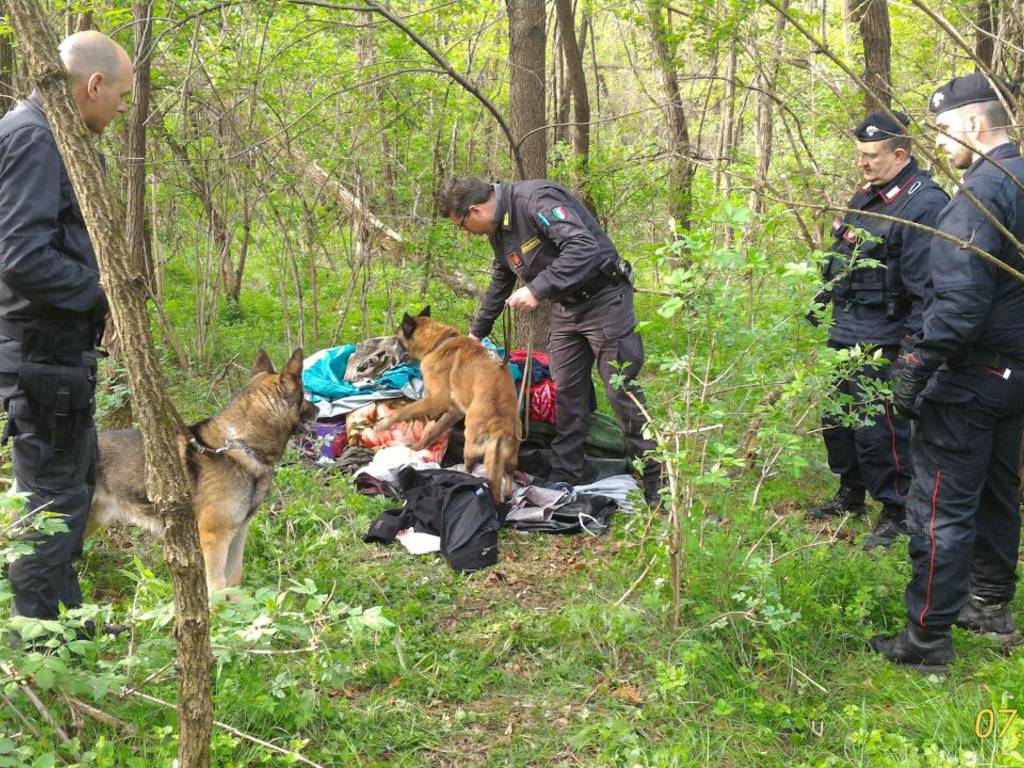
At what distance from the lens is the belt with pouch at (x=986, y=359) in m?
3.26

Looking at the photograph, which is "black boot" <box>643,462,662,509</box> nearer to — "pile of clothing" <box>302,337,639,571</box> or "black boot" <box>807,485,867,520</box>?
"pile of clothing" <box>302,337,639,571</box>

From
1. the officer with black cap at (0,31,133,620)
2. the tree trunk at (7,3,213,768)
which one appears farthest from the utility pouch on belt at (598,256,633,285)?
the tree trunk at (7,3,213,768)

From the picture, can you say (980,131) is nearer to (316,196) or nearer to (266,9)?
(266,9)

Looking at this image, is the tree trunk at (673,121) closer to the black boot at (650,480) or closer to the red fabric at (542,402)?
the red fabric at (542,402)

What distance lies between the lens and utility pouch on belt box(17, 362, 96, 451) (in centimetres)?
294

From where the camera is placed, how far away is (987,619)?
362cm

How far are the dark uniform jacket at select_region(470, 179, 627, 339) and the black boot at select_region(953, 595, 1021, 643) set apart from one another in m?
2.69

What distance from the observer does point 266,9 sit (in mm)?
5711

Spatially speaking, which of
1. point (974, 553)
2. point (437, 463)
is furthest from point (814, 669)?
point (437, 463)

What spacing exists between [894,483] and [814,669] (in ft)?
5.94

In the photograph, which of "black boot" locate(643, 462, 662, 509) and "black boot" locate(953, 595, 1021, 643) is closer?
"black boot" locate(953, 595, 1021, 643)

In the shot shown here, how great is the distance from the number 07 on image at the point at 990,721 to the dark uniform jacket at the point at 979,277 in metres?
Answer: 1.30

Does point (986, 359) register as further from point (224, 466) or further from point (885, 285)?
point (224, 466)

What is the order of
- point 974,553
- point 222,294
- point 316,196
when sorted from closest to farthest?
point 974,553 < point 316,196 < point 222,294
